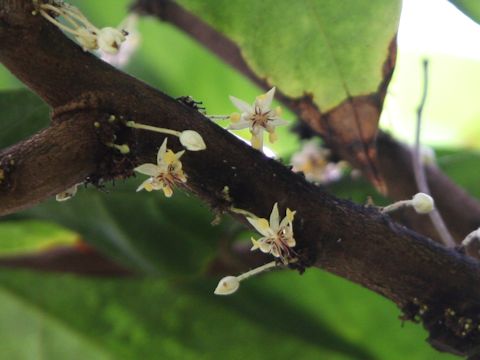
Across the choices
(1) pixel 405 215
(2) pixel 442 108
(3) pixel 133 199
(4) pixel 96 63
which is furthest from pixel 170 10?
(2) pixel 442 108

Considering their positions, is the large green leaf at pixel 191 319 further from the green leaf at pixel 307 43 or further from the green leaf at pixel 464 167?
the green leaf at pixel 307 43

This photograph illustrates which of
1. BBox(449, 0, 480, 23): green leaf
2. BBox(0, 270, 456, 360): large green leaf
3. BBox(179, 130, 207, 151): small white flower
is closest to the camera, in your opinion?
BBox(179, 130, 207, 151): small white flower

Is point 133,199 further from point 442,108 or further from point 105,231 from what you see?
point 442,108

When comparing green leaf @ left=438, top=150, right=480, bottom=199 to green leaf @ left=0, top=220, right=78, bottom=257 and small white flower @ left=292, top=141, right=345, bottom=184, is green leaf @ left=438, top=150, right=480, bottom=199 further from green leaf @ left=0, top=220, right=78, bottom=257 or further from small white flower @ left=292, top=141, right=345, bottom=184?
green leaf @ left=0, top=220, right=78, bottom=257

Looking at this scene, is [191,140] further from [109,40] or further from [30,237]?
[30,237]

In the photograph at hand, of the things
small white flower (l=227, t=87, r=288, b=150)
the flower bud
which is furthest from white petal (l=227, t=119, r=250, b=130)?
the flower bud

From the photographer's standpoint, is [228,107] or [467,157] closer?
[467,157]

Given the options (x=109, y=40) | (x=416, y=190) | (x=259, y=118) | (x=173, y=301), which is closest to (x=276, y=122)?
(x=259, y=118)
